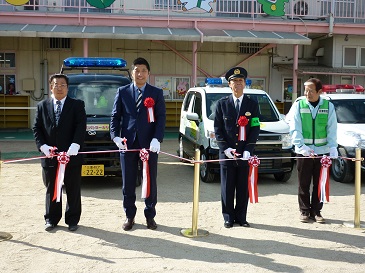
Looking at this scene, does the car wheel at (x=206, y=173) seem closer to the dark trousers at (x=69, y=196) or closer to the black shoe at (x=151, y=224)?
the black shoe at (x=151, y=224)

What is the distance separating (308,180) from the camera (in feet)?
20.3

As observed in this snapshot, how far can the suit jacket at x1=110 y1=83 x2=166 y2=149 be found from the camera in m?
5.66

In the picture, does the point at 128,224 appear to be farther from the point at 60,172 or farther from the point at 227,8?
the point at 227,8

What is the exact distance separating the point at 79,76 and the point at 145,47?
32.8 ft

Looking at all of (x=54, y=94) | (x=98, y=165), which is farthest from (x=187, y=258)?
(x=98, y=165)

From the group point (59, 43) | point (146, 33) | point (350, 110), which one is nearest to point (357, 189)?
point (350, 110)

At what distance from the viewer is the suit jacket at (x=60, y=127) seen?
562cm

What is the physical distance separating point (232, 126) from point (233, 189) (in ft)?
2.63

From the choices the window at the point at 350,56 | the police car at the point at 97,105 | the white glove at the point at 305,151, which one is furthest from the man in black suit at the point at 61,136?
the window at the point at 350,56

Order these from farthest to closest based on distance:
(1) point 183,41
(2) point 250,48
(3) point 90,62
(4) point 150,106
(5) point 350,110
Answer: (2) point 250,48, (1) point 183,41, (5) point 350,110, (3) point 90,62, (4) point 150,106

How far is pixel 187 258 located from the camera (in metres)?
4.84

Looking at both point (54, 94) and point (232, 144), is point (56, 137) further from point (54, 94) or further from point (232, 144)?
point (232, 144)

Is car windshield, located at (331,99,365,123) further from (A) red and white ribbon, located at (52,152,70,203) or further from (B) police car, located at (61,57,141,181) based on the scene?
(A) red and white ribbon, located at (52,152,70,203)

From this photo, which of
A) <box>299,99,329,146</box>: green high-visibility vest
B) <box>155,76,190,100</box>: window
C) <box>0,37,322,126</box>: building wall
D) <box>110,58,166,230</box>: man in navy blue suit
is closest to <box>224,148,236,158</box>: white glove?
<box>110,58,166,230</box>: man in navy blue suit
